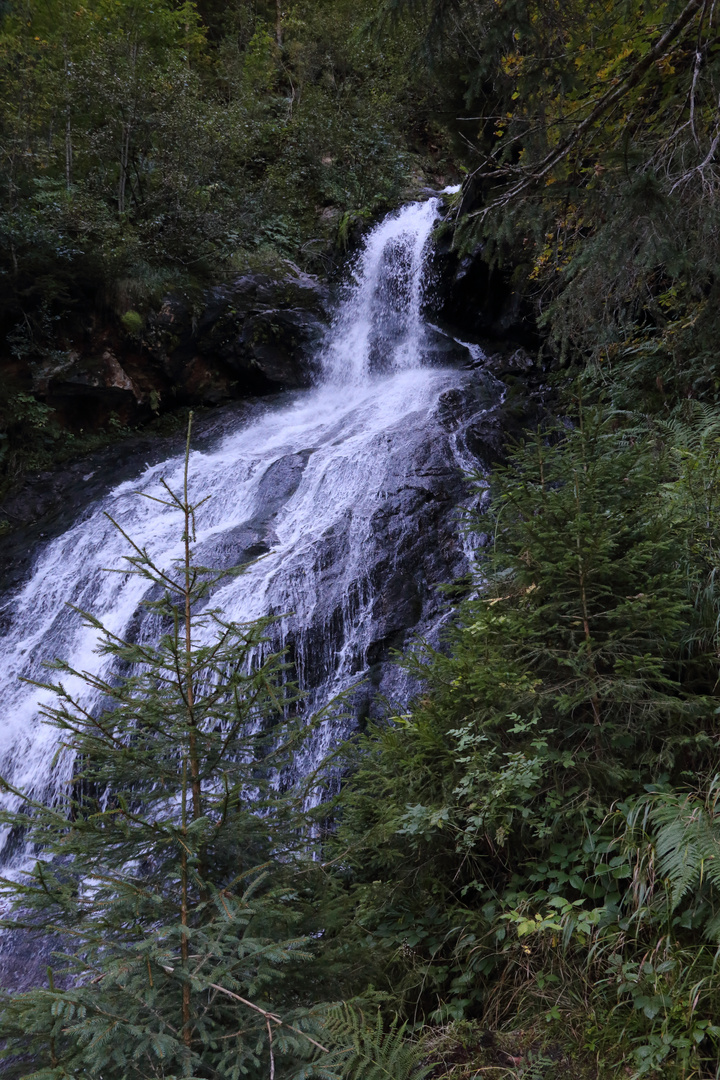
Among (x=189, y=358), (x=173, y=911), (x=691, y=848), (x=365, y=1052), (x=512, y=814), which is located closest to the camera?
(x=365, y=1052)

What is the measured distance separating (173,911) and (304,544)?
5537 mm

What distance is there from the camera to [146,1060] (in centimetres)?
188

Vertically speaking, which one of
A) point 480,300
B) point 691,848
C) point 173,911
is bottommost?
point 691,848

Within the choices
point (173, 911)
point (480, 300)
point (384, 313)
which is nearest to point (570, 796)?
point (173, 911)

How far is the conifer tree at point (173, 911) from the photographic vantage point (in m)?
1.77

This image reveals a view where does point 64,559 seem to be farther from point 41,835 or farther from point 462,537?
point 41,835

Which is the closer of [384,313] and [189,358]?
[189,358]

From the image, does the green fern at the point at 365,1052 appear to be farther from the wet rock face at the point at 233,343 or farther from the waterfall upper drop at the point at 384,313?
the wet rock face at the point at 233,343

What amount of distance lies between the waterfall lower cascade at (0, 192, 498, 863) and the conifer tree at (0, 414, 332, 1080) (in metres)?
2.68

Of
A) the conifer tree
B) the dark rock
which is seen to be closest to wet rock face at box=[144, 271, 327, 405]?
the dark rock

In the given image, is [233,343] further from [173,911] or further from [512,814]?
[173,911]

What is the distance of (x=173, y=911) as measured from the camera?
6.93 ft

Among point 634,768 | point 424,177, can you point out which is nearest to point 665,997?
point 634,768

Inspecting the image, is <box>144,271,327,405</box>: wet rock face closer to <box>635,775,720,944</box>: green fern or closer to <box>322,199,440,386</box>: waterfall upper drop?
<box>322,199,440,386</box>: waterfall upper drop
